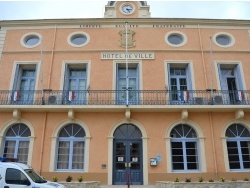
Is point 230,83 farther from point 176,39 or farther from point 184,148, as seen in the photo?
point 184,148

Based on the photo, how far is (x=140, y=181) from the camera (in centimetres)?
1246

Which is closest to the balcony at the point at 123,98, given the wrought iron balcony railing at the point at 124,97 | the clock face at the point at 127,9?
the wrought iron balcony railing at the point at 124,97

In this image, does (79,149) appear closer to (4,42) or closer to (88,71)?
(88,71)

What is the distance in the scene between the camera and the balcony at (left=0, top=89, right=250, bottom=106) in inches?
524

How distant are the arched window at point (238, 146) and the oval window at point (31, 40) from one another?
39.5ft

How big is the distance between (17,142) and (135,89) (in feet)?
22.7

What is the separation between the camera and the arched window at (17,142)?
13.0 m

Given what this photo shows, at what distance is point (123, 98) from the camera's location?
1364cm

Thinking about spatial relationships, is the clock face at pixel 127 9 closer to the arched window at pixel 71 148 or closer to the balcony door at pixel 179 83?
the balcony door at pixel 179 83

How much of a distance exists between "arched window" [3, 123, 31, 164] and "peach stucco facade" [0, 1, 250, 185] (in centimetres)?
12

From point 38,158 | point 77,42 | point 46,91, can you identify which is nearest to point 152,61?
point 77,42

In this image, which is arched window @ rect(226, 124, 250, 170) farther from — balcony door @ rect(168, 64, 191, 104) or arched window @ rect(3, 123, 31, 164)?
arched window @ rect(3, 123, 31, 164)

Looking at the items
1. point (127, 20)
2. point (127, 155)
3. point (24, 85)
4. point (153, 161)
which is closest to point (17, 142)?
point (24, 85)

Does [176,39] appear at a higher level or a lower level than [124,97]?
higher
